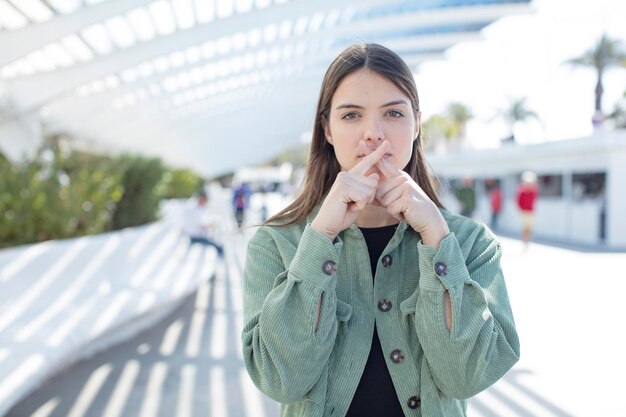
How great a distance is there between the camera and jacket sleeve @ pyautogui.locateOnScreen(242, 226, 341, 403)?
1.49 m

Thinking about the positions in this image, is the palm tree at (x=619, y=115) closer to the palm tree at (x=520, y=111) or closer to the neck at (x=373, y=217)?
the palm tree at (x=520, y=111)

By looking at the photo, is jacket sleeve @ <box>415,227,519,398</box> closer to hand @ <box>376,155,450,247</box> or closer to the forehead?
hand @ <box>376,155,450,247</box>

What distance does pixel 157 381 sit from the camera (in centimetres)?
502

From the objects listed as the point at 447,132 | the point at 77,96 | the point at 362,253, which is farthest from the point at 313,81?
the point at 362,253

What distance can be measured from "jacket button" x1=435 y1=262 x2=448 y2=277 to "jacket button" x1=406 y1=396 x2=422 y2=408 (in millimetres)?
344

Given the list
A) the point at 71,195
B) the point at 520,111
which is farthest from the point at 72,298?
the point at 520,111

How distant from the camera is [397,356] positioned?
1.58 meters

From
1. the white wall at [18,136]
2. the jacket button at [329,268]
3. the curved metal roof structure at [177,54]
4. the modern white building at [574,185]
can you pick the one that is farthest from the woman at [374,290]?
the white wall at [18,136]

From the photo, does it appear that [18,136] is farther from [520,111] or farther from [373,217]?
[520,111]

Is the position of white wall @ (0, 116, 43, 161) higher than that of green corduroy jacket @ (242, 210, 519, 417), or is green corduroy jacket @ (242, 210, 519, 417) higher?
white wall @ (0, 116, 43, 161)

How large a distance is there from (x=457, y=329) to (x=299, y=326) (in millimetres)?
399

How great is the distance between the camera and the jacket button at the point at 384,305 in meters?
1.63

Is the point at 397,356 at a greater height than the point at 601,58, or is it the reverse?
the point at 601,58

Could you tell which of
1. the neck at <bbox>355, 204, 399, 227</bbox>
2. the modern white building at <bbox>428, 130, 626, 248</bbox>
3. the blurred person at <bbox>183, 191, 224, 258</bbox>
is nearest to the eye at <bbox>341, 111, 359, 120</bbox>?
the neck at <bbox>355, 204, 399, 227</bbox>
